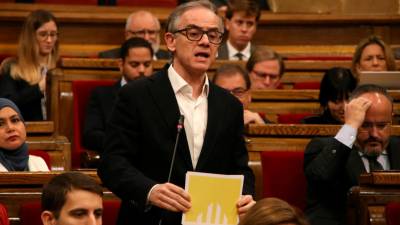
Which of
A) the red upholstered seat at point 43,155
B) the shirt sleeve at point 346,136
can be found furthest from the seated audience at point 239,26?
the shirt sleeve at point 346,136

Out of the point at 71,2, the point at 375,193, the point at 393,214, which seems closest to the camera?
the point at 393,214

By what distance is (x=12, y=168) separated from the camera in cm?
282

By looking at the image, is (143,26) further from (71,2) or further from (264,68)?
(71,2)

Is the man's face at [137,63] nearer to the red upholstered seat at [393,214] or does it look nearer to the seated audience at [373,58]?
the seated audience at [373,58]

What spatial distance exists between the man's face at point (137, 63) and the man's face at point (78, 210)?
1788 millimetres

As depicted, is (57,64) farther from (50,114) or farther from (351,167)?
(351,167)

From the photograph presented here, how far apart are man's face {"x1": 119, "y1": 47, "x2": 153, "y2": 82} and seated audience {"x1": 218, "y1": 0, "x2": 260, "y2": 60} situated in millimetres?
682

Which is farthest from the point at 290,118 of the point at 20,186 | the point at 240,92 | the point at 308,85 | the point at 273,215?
the point at 273,215

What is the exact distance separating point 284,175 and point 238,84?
1.77 feet

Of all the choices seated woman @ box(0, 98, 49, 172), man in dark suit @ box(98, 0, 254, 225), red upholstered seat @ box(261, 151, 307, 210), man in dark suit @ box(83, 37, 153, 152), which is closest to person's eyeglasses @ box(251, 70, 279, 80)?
man in dark suit @ box(83, 37, 153, 152)

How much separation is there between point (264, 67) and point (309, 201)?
3.93ft

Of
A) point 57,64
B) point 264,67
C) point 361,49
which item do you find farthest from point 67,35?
point 361,49

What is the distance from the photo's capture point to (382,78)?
352cm

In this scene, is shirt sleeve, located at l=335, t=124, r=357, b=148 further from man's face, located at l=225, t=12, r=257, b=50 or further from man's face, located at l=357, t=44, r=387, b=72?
man's face, located at l=225, t=12, r=257, b=50
